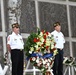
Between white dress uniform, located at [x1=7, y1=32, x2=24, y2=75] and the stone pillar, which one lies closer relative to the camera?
white dress uniform, located at [x1=7, y1=32, x2=24, y2=75]

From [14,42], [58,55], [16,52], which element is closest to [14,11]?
[14,42]

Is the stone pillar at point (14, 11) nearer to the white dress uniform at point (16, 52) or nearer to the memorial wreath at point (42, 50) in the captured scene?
the white dress uniform at point (16, 52)

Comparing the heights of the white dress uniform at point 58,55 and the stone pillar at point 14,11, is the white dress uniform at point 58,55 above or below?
below

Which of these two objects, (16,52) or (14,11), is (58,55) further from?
(14,11)

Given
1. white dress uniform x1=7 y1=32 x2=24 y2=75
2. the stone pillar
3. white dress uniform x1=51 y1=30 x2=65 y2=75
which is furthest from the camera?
the stone pillar

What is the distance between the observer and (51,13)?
12.8 metres

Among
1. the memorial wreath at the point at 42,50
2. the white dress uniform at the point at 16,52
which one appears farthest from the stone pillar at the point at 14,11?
the memorial wreath at the point at 42,50

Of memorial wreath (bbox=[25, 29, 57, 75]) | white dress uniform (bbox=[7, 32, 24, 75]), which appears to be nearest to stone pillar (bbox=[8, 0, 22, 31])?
white dress uniform (bbox=[7, 32, 24, 75])

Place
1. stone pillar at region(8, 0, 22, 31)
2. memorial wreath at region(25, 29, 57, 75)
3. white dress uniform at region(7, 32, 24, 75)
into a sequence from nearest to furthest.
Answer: memorial wreath at region(25, 29, 57, 75) → white dress uniform at region(7, 32, 24, 75) → stone pillar at region(8, 0, 22, 31)

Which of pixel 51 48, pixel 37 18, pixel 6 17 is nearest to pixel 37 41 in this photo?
pixel 51 48

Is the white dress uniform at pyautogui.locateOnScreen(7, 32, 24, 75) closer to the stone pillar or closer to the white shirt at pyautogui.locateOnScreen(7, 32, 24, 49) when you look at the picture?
the white shirt at pyautogui.locateOnScreen(7, 32, 24, 49)

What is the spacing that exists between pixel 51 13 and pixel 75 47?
4.55ft

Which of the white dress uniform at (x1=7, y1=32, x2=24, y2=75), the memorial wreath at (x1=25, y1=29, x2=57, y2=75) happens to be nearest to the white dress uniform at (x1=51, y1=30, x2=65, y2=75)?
the memorial wreath at (x1=25, y1=29, x2=57, y2=75)

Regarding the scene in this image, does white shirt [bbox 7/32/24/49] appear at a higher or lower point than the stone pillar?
lower
